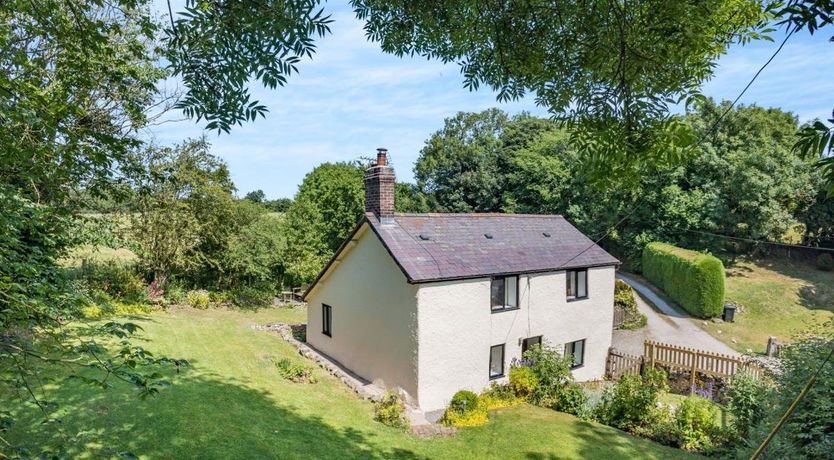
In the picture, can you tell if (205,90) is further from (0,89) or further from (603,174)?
(603,174)

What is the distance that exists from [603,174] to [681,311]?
23.7 meters

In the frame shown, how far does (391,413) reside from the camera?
11.1 meters

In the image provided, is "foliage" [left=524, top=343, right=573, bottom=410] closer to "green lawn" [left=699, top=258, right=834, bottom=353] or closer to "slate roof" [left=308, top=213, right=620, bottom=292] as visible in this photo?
"slate roof" [left=308, top=213, right=620, bottom=292]

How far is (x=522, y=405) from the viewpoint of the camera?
12531 millimetres

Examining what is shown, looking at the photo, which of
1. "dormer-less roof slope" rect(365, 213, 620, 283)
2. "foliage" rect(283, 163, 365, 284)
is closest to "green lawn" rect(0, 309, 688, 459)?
"dormer-less roof slope" rect(365, 213, 620, 283)

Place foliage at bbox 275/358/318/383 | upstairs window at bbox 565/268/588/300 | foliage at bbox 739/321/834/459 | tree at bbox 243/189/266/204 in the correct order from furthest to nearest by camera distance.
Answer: tree at bbox 243/189/266/204
upstairs window at bbox 565/268/588/300
foliage at bbox 275/358/318/383
foliage at bbox 739/321/834/459

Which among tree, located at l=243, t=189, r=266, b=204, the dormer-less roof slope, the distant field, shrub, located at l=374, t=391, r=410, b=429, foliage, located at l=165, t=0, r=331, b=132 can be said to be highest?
foliage, located at l=165, t=0, r=331, b=132

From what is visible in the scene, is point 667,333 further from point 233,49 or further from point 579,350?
point 233,49

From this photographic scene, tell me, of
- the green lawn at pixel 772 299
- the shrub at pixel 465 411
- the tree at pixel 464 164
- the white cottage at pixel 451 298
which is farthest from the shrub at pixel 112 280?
the green lawn at pixel 772 299

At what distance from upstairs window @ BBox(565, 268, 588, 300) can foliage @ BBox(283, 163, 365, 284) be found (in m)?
16.0

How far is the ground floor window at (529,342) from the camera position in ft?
46.2

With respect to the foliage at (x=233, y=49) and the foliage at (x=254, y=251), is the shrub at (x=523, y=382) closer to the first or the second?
the foliage at (x=233, y=49)

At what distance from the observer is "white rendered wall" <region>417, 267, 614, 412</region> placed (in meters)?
12.1

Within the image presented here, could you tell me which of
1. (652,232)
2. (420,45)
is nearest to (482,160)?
(652,232)
